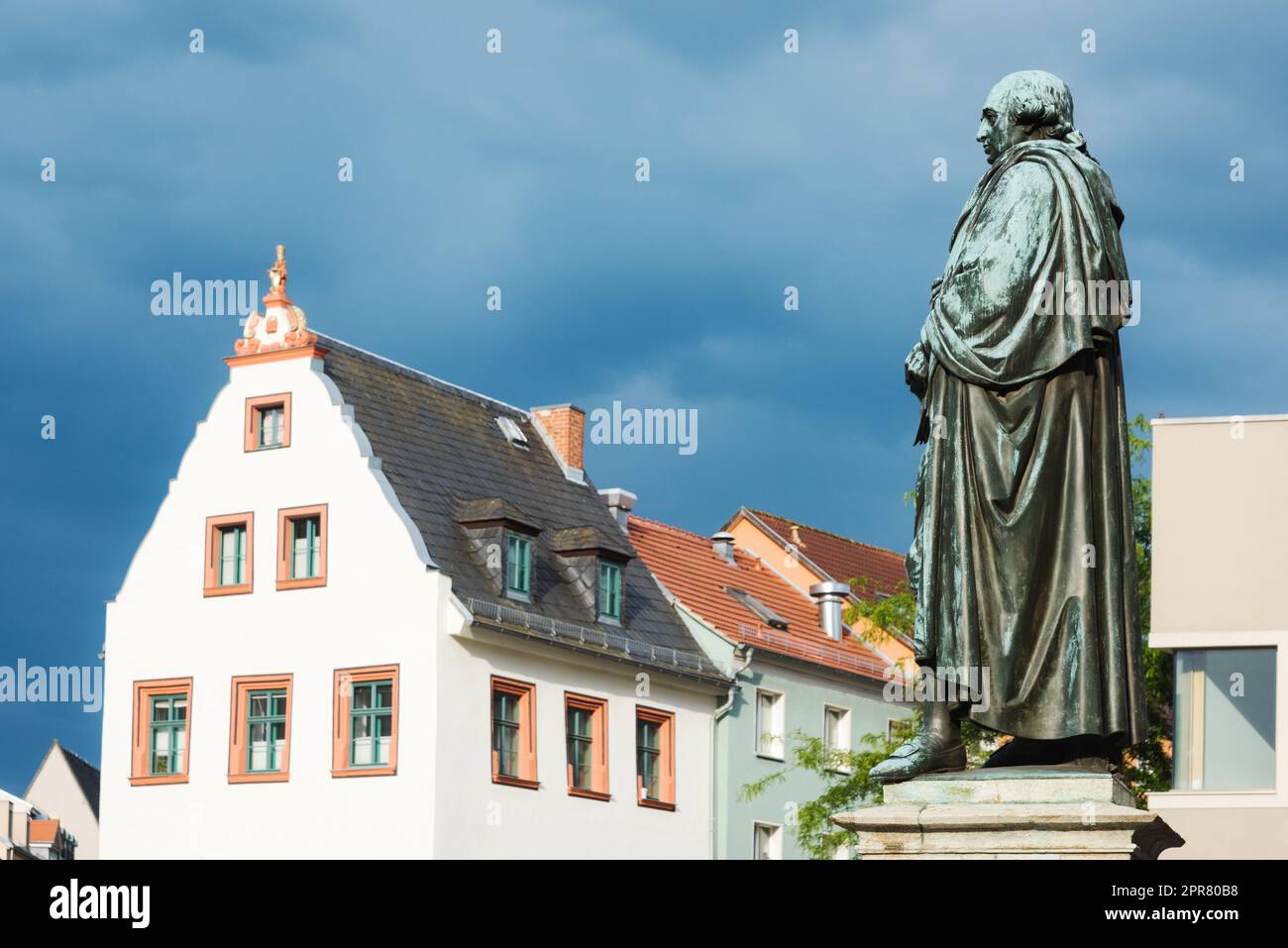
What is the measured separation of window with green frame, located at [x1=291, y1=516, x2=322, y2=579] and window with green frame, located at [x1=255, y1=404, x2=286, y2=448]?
1524 mm

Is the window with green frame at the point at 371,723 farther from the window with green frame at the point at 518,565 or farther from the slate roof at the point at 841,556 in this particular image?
the slate roof at the point at 841,556

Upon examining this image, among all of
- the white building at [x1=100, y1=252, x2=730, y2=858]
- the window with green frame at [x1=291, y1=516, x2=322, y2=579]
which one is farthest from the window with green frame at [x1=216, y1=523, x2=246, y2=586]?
the window with green frame at [x1=291, y1=516, x2=322, y2=579]

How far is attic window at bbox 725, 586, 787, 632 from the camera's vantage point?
49.4 m

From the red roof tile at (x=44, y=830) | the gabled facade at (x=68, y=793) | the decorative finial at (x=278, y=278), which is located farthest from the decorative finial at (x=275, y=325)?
the gabled facade at (x=68, y=793)

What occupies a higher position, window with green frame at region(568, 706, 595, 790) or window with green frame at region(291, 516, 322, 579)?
window with green frame at region(291, 516, 322, 579)

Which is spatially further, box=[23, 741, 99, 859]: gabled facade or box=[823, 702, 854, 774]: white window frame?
box=[23, 741, 99, 859]: gabled facade

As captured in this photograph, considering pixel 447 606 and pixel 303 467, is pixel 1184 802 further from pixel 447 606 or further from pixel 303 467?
pixel 303 467

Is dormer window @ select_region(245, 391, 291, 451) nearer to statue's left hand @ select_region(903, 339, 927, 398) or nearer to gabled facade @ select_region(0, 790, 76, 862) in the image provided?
gabled facade @ select_region(0, 790, 76, 862)

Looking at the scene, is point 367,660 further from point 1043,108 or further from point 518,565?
point 1043,108

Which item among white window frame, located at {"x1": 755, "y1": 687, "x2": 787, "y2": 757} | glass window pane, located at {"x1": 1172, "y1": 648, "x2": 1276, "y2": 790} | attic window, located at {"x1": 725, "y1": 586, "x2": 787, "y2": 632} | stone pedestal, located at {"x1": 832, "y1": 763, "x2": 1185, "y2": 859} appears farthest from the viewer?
attic window, located at {"x1": 725, "y1": 586, "x2": 787, "y2": 632}

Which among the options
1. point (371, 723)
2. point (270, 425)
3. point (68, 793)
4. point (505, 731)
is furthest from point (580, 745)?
point (68, 793)

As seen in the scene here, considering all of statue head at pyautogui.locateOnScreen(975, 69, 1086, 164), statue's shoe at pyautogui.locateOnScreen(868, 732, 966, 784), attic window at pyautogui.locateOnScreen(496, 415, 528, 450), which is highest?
attic window at pyautogui.locateOnScreen(496, 415, 528, 450)

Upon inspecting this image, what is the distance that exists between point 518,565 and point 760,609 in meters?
8.63
